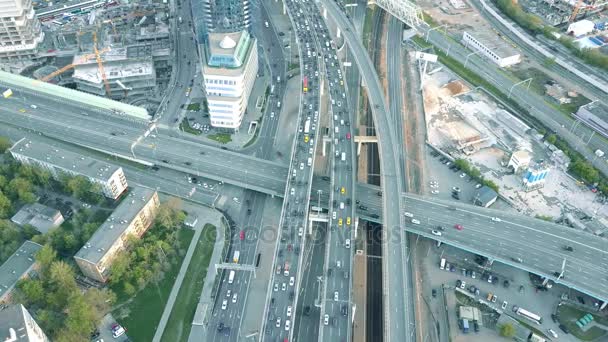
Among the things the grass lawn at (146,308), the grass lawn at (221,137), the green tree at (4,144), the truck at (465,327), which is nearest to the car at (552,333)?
the truck at (465,327)

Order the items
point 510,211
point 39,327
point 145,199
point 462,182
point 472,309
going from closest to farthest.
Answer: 1. point 39,327
2. point 472,309
3. point 145,199
4. point 510,211
5. point 462,182

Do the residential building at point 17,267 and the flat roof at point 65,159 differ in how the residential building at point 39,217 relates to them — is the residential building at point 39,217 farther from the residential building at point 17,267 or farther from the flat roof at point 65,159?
the flat roof at point 65,159

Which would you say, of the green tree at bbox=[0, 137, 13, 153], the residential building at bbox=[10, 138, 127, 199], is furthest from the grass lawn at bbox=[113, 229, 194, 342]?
the green tree at bbox=[0, 137, 13, 153]

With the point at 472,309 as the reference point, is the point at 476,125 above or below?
above

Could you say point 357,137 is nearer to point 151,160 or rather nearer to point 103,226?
point 151,160

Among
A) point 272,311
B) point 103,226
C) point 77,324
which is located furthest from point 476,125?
point 77,324

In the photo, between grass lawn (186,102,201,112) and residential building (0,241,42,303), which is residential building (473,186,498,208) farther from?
residential building (0,241,42,303)

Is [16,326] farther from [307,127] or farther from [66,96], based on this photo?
[66,96]
